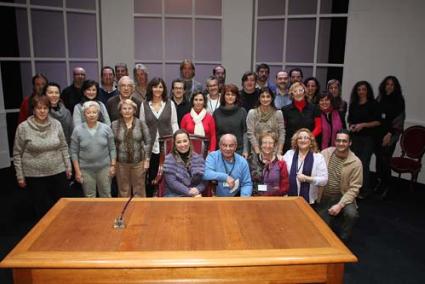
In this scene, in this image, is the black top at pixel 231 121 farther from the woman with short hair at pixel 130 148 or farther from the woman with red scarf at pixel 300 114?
the woman with short hair at pixel 130 148

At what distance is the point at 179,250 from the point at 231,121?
7.15 ft

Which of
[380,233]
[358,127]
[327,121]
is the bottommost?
[380,233]

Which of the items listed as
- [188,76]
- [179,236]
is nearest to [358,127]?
[188,76]

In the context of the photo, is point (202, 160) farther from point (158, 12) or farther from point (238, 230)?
point (158, 12)

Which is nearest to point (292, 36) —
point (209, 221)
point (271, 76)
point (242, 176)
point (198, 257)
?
point (271, 76)

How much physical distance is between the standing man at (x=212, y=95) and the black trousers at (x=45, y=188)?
163 centimetres

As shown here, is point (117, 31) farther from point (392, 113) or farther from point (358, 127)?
point (392, 113)

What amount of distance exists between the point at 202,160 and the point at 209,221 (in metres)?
1.03

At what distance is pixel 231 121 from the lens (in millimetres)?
3902

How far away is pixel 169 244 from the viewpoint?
76.7 inches

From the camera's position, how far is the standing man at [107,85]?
430 cm

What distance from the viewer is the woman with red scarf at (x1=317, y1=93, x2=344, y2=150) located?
13.7 ft

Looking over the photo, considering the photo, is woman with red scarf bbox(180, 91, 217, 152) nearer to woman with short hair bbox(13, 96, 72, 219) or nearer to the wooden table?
woman with short hair bbox(13, 96, 72, 219)

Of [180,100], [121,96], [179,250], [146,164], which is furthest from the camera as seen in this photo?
[180,100]
